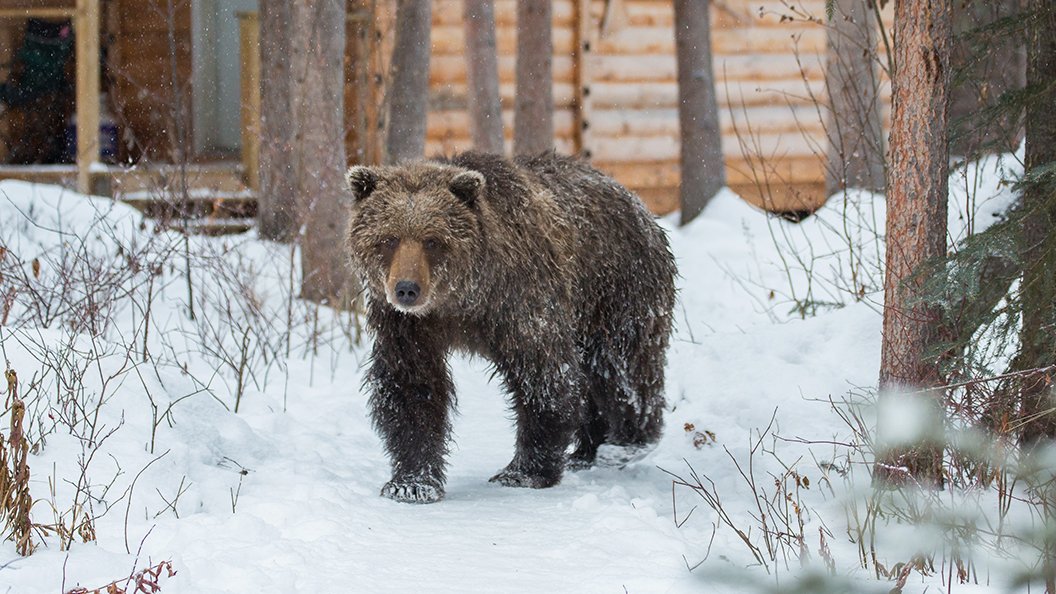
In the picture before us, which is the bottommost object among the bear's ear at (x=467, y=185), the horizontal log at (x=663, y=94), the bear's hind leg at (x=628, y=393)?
the bear's hind leg at (x=628, y=393)

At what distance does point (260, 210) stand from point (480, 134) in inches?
119

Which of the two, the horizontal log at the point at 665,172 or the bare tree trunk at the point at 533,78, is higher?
the bare tree trunk at the point at 533,78

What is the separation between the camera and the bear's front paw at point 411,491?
18.6ft

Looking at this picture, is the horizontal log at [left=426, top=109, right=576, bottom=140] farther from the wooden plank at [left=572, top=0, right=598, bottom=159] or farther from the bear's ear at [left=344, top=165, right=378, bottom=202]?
the bear's ear at [left=344, top=165, right=378, bottom=202]

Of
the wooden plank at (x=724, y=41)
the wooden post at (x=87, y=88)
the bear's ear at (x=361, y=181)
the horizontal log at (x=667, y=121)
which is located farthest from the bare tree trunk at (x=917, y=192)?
the wooden plank at (x=724, y=41)

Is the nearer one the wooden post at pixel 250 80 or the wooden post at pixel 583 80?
the wooden post at pixel 250 80

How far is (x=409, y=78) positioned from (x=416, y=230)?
7.57 m

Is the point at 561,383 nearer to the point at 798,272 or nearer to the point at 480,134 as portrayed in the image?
the point at 798,272

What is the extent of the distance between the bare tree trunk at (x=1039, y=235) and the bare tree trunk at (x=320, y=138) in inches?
220

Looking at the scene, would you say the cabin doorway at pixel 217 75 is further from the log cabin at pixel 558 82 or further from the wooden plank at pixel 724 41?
the wooden plank at pixel 724 41

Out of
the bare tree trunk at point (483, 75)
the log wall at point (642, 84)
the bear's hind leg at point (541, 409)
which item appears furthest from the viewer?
the log wall at point (642, 84)

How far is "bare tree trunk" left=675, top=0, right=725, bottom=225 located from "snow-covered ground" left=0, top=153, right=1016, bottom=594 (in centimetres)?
541

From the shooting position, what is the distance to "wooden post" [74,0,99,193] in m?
13.5

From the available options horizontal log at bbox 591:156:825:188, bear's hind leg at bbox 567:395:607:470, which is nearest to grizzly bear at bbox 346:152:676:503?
bear's hind leg at bbox 567:395:607:470
